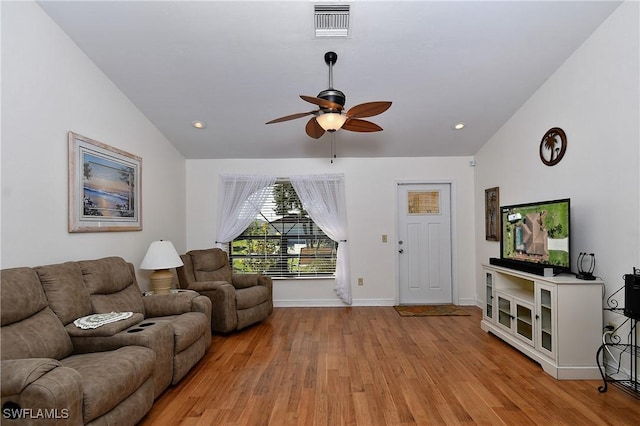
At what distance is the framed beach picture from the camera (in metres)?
2.91

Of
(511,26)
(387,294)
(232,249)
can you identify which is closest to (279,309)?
(232,249)

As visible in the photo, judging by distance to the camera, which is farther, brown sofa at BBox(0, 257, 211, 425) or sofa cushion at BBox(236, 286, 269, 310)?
sofa cushion at BBox(236, 286, 269, 310)

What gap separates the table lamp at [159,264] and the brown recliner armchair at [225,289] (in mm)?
402

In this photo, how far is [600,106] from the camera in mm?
2848

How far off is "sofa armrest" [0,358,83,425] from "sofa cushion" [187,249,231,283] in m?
2.70

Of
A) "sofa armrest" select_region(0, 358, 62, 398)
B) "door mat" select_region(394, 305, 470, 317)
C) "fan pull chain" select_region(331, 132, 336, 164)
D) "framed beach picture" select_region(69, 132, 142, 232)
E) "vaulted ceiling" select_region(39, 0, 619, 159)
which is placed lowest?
"door mat" select_region(394, 305, 470, 317)

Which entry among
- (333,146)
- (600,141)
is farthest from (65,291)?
(600,141)

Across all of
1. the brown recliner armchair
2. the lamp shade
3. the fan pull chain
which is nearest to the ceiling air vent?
the fan pull chain

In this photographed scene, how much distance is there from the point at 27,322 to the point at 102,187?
1537 millimetres

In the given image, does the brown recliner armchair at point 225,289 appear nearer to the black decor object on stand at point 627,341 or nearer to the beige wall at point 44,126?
the beige wall at point 44,126

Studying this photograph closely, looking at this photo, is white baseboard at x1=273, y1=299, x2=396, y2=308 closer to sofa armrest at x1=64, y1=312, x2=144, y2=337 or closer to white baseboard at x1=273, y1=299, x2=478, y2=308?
white baseboard at x1=273, y1=299, x2=478, y2=308

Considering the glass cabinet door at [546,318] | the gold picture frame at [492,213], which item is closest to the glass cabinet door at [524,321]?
the glass cabinet door at [546,318]

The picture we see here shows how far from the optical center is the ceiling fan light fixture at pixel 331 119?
254cm

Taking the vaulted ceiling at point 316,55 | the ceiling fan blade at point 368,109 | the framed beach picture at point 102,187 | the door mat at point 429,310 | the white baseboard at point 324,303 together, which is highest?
the vaulted ceiling at point 316,55
